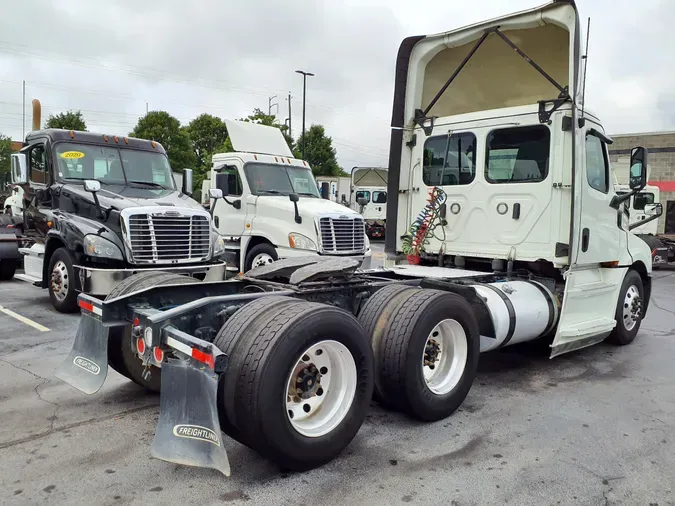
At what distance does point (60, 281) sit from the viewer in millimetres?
7973

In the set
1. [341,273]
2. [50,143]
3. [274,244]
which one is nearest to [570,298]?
[341,273]

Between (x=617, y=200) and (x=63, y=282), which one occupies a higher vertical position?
(x=617, y=200)

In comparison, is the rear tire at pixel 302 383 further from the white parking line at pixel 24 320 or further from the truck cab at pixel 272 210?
the truck cab at pixel 272 210

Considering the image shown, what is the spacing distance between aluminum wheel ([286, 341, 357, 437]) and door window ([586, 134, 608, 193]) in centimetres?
372

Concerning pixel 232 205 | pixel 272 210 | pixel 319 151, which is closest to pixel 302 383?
pixel 272 210

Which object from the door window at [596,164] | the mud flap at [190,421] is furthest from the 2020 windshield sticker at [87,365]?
the door window at [596,164]

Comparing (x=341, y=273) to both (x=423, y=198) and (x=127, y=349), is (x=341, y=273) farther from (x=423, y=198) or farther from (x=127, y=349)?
(x=423, y=198)

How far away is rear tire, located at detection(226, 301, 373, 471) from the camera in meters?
3.07

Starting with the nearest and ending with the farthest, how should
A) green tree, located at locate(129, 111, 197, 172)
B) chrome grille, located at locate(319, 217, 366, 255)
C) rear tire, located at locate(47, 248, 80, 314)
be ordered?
rear tire, located at locate(47, 248, 80, 314) < chrome grille, located at locate(319, 217, 366, 255) < green tree, located at locate(129, 111, 197, 172)

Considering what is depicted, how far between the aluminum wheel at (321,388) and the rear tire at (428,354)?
0.47 metres

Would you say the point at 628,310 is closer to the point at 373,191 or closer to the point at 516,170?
the point at 516,170

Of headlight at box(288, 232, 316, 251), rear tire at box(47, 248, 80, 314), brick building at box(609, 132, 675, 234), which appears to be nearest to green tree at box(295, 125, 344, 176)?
brick building at box(609, 132, 675, 234)

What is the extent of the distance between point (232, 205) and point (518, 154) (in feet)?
21.9

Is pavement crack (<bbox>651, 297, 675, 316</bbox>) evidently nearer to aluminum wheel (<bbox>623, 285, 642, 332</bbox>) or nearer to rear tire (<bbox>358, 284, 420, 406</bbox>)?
aluminum wheel (<bbox>623, 285, 642, 332</bbox>)
